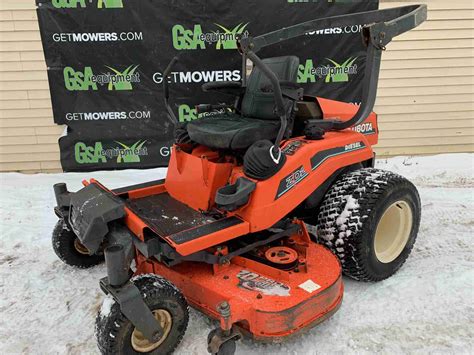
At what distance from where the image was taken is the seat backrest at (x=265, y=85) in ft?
10.8

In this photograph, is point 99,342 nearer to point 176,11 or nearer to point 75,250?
point 75,250

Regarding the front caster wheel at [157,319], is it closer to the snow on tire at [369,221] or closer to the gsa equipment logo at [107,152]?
the snow on tire at [369,221]

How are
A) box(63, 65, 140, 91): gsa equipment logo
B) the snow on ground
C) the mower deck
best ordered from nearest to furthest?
the snow on ground < the mower deck < box(63, 65, 140, 91): gsa equipment logo

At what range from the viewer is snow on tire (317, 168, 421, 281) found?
9.24ft

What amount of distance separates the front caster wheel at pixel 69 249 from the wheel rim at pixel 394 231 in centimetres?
210

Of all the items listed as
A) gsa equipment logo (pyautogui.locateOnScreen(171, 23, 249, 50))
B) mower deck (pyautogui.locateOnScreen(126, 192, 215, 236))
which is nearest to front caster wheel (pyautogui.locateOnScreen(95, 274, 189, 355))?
mower deck (pyautogui.locateOnScreen(126, 192, 215, 236))

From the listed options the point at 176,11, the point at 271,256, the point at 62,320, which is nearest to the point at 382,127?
the point at 176,11

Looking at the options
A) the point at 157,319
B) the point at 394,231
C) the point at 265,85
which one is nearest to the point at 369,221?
the point at 394,231

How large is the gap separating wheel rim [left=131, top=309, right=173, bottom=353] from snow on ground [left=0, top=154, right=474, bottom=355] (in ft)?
0.60

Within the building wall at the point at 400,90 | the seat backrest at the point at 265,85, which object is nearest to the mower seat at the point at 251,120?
the seat backrest at the point at 265,85

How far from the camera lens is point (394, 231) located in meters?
3.18

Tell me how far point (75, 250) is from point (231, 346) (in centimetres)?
163

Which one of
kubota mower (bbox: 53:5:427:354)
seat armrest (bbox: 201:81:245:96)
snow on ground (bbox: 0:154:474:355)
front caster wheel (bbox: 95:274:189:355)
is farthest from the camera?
seat armrest (bbox: 201:81:245:96)

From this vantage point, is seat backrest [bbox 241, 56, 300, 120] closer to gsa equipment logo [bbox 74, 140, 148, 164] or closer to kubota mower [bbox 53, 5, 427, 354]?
kubota mower [bbox 53, 5, 427, 354]
